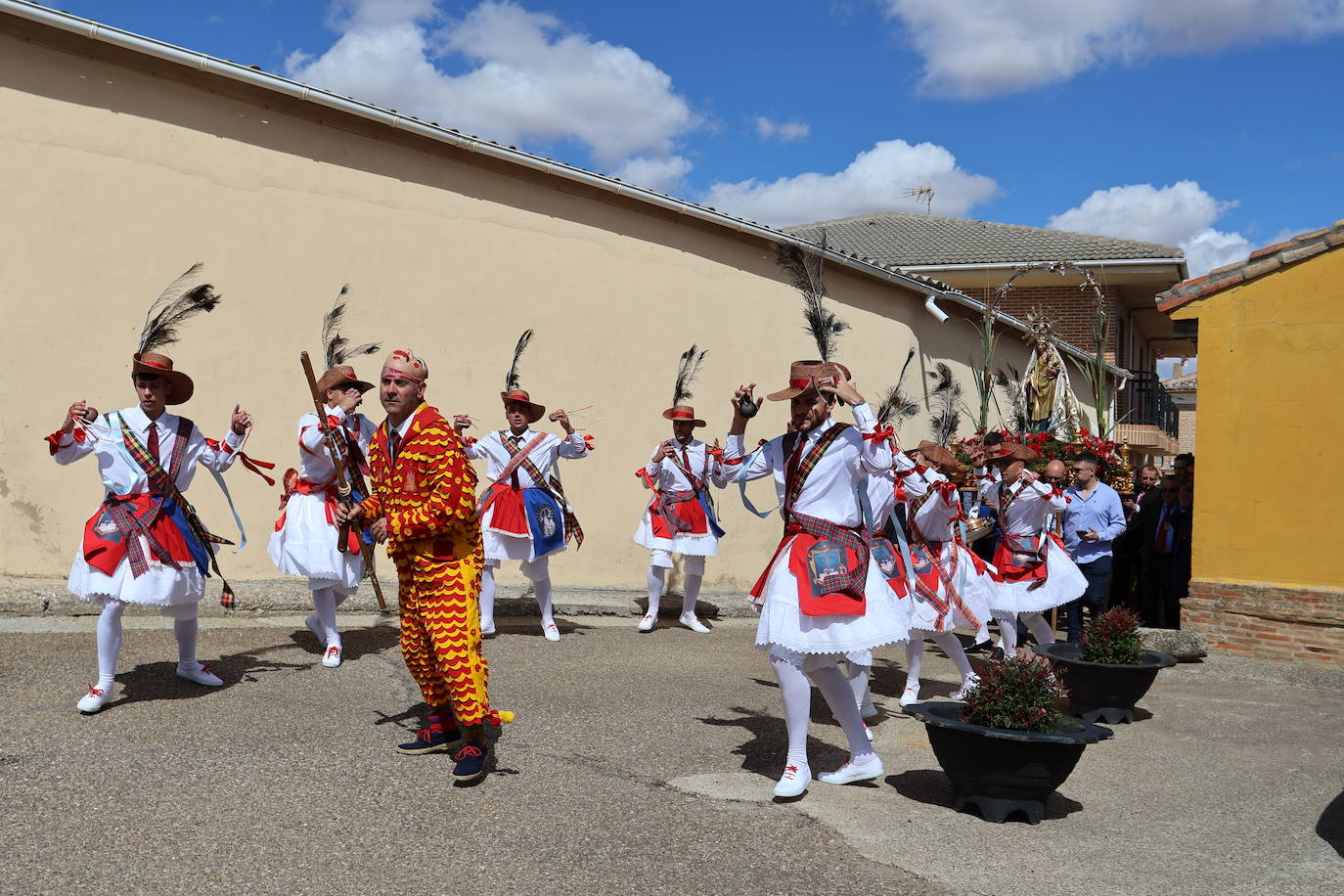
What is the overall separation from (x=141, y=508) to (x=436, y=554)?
2.03m

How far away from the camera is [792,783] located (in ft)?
16.6

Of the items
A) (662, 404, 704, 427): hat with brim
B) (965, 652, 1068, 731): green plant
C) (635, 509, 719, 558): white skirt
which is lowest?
(965, 652, 1068, 731): green plant

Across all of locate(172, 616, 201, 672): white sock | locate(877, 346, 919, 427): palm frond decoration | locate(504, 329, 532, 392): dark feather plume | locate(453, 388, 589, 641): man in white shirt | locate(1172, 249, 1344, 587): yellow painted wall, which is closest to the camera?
locate(172, 616, 201, 672): white sock

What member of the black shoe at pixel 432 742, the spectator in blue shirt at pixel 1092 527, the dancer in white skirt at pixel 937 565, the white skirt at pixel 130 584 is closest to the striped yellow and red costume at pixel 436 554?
the black shoe at pixel 432 742

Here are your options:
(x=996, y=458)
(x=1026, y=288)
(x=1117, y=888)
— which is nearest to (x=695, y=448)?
(x=996, y=458)

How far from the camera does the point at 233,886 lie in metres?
3.77

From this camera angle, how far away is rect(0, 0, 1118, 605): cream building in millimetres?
8781

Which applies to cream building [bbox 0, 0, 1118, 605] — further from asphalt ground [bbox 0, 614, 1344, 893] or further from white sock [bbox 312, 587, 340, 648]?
asphalt ground [bbox 0, 614, 1344, 893]

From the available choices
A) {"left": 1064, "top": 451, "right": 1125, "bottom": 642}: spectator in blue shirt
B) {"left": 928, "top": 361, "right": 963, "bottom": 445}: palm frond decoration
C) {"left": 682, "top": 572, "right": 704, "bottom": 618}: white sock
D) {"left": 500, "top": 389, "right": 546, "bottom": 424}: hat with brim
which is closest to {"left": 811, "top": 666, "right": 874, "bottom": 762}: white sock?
{"left": 500, "top": 389, "right": 546, "bottom": 424}: hat with brim

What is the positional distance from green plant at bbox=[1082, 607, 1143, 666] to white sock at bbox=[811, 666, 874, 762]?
2704 mm

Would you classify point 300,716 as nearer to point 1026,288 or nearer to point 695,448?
point 695,448

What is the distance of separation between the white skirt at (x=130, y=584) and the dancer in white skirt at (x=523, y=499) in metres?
3.13

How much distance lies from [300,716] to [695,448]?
201 inches

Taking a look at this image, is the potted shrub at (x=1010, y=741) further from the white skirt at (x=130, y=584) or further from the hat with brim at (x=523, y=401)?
the hat with brim at (x=523, y=401)
